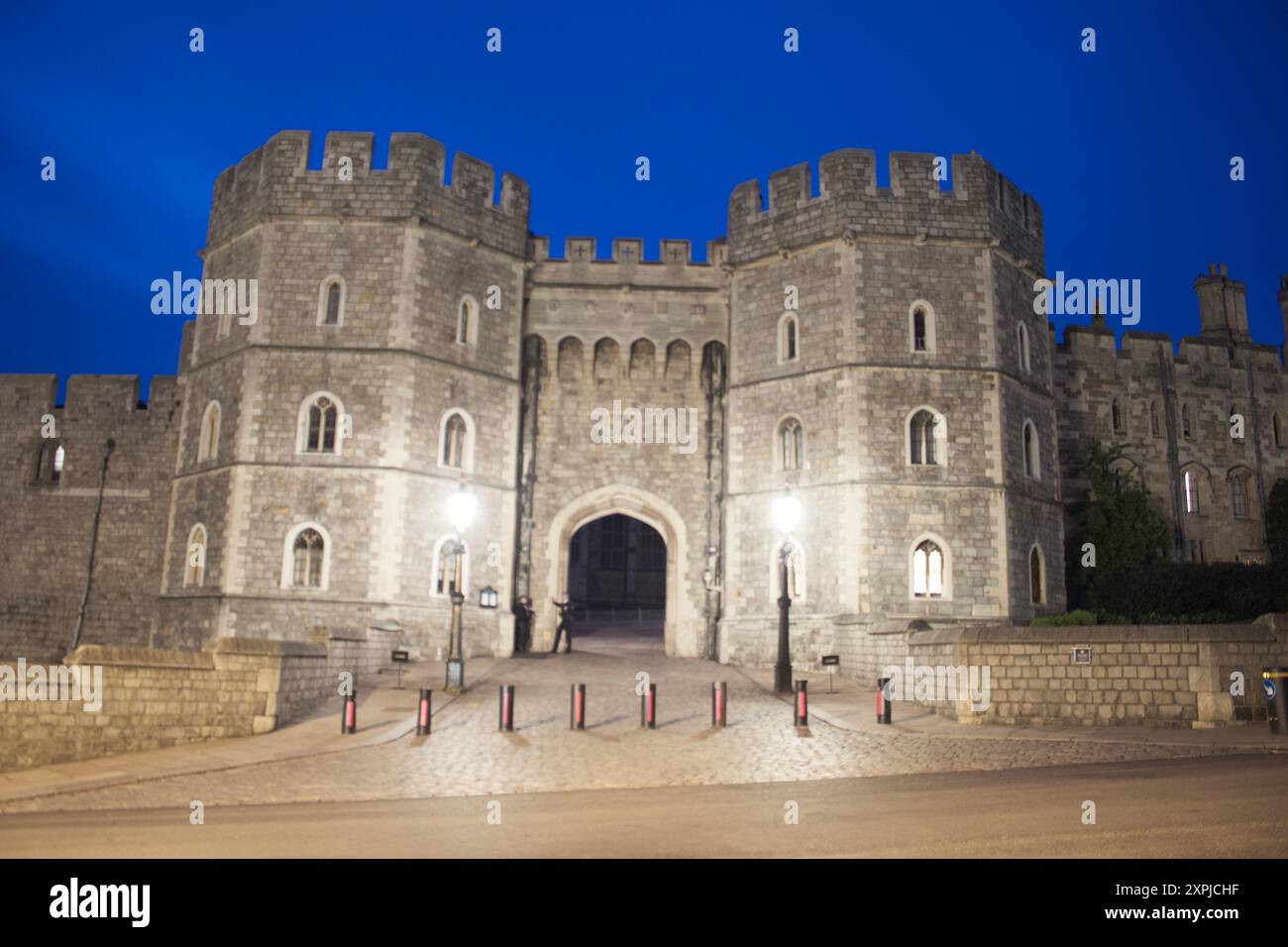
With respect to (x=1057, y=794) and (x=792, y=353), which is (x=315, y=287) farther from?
(x=1057, y=794)

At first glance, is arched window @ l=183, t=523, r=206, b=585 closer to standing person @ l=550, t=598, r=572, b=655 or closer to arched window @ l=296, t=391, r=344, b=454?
arched window @ l=296, t=391, r=344, b=454

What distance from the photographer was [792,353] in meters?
23.3

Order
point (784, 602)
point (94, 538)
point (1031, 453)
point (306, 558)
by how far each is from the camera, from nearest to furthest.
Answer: point (784, 602) → point (306, 558) → point (1031, 453) → point (94, 538)

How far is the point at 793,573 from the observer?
73.5ft

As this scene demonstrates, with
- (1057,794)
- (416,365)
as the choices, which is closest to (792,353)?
(416,365)

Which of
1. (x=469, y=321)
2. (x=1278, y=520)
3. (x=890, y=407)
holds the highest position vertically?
(x=469, y=321)

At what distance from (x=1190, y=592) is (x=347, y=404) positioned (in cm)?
1805

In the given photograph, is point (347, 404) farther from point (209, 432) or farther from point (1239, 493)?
point (1239, 493)

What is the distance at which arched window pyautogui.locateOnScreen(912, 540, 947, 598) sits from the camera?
2144cm

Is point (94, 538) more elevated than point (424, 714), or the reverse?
point (94, 538)

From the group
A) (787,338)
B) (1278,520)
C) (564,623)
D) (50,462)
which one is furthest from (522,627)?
(1278,520)

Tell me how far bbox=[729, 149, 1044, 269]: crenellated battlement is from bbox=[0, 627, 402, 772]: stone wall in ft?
45.2

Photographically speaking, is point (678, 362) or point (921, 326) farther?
point (678, 362)

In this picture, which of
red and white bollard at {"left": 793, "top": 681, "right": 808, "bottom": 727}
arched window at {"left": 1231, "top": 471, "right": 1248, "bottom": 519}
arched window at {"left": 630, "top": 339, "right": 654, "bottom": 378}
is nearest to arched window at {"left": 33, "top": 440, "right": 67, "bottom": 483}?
arched window at {"left": 630, "top": 339, "right": 654, "bottom": 378}
